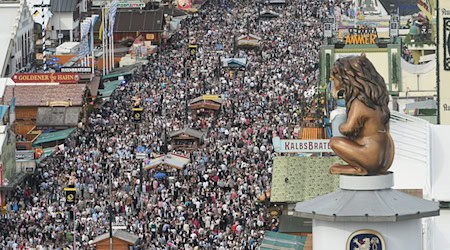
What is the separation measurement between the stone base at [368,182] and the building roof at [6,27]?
80761 millimetres

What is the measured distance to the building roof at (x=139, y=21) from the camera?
410ft

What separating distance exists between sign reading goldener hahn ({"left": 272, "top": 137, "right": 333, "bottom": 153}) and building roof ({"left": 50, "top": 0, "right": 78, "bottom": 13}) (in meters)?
66.3

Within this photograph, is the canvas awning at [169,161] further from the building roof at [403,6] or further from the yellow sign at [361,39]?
the building roof at [403,6]

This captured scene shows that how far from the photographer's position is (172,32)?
124m

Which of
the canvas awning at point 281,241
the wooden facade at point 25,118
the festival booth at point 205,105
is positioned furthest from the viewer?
the wooden facade at point 25,118

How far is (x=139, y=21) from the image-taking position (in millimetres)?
127438

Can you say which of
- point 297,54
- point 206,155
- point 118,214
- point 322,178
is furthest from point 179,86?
point 322,178

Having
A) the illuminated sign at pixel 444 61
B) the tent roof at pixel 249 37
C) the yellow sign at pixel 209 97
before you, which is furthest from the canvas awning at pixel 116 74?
the illuminated sign at pixel 444 61

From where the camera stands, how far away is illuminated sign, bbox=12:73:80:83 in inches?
3750

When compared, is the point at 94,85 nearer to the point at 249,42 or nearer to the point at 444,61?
the point at 249,42

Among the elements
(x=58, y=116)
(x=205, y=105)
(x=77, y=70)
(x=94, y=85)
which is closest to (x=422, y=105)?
(x=205, y=105)

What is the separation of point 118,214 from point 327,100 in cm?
2058

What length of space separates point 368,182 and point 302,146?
4270cm

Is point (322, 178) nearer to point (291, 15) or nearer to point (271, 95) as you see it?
point (271, 95)
